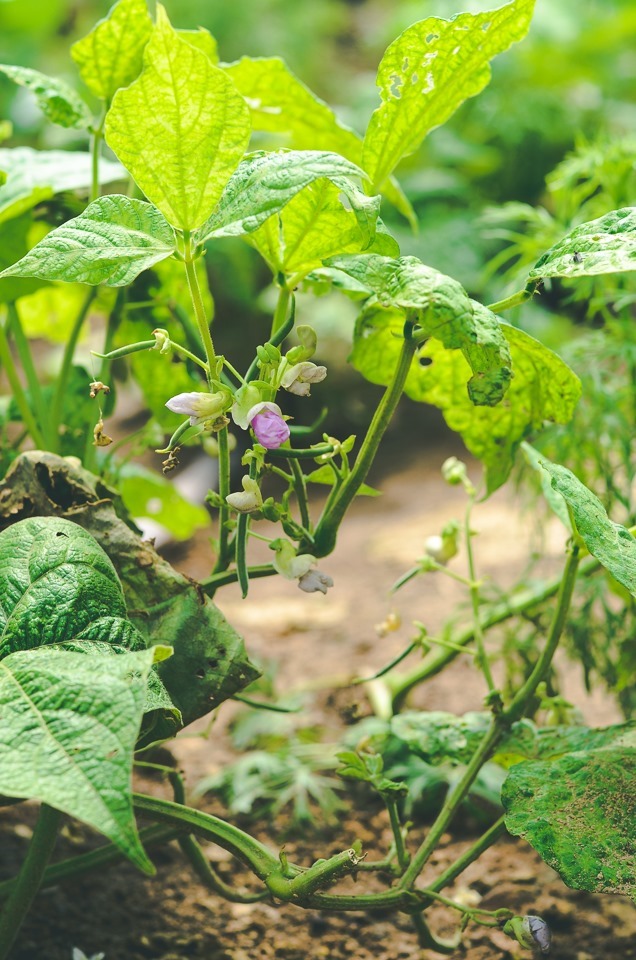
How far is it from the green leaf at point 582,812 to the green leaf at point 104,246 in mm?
475

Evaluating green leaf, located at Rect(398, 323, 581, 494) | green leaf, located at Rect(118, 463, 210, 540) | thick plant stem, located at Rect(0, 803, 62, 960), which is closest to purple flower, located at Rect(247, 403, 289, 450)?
green leaf, located at Rect(398, 323, 581, 494)

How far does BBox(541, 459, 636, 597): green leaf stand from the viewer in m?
0.59

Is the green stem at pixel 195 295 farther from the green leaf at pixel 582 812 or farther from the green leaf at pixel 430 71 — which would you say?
the green leaf at pixel 582 812

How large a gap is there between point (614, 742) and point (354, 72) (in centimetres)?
558

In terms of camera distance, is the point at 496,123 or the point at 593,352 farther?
the point at 496,123

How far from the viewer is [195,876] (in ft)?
3.26

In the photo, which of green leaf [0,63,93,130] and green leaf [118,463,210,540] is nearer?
green leaf [0,63,93,130]

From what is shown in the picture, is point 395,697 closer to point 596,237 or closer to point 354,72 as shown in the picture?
point 596,237

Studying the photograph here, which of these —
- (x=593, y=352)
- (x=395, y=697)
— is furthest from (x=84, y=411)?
(x=593, y=352)

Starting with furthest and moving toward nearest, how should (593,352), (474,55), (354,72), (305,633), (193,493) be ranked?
1. (354,72)
2. (193,493)
3. (305,633)
4. (593,352)
5. (474,55)

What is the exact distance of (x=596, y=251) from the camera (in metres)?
0.60

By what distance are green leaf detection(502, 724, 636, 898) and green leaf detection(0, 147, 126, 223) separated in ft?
2.18

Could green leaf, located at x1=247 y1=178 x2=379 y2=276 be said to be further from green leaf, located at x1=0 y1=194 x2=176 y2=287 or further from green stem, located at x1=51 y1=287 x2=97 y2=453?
green stem, located at x1=51 y1=287 x2=97 y2=453

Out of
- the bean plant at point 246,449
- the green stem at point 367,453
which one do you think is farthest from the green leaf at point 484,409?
the green stem at point 367,453
